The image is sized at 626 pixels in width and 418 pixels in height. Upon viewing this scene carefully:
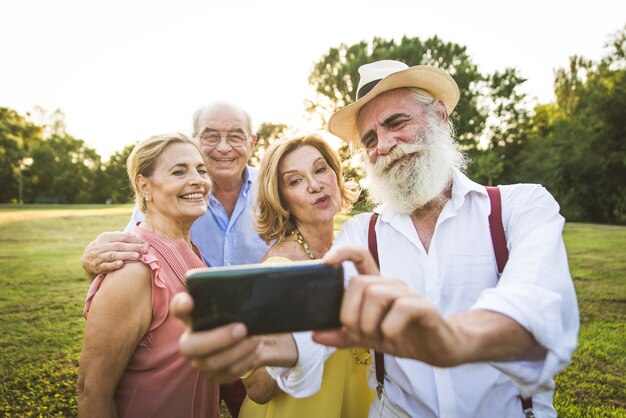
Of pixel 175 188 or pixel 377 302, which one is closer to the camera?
pixel 377 302

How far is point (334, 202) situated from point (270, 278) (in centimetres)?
189

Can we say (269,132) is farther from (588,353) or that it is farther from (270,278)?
(270,278)

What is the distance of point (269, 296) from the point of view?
1.12m

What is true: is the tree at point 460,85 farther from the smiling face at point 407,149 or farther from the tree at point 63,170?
the tree at point 63,170

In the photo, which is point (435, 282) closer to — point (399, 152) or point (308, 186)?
point (399, 152)

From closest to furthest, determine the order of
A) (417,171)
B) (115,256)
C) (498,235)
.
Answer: (498,235) < (115,256) < (417,171)

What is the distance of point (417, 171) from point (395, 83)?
2.08 feet

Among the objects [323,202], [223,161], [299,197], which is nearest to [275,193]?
[299,197]


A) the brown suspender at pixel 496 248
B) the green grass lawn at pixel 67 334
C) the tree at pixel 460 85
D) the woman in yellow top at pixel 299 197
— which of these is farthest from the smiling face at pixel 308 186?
the tree at pixel 460 85

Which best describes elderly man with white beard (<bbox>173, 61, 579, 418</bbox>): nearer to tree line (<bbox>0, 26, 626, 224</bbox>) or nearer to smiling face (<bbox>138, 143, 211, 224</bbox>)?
smiling face (<bbox>138, 143, 211, 224</bbox>)

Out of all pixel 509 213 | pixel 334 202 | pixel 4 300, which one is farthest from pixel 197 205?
pixel 4 300

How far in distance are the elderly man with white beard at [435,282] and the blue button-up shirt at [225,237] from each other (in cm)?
146

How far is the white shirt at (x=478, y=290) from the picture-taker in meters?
1.30

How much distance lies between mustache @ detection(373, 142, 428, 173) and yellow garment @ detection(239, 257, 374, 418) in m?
0.92
